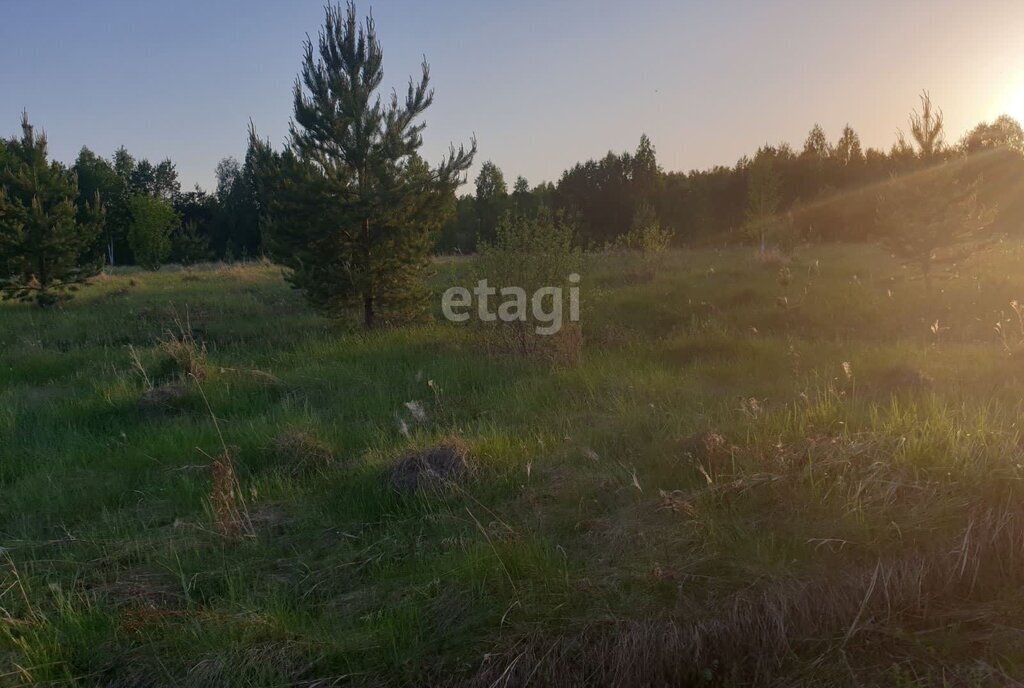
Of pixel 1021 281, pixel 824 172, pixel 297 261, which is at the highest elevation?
pixel 824 172

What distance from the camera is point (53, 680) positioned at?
279 centimetres

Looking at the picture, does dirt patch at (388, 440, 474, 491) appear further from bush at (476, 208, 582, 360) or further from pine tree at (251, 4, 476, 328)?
pine tree at (251, 4, 476, 328)

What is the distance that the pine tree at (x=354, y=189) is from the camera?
1220 centimetres

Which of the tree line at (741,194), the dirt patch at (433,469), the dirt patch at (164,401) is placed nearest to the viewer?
the dirt patch at (433,469)

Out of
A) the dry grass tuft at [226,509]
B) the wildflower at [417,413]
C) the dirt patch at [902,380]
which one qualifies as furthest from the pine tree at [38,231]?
the dirt patch at [902,380]

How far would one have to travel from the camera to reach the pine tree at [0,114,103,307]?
1727cm

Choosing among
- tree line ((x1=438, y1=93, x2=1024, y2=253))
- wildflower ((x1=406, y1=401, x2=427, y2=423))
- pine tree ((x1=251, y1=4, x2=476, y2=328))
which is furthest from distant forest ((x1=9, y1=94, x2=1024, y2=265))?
wildflower ((x1=406, y1=401, x2=427, y2=423))

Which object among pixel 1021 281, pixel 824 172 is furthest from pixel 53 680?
pixel 824 172

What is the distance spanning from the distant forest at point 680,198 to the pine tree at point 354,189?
11598 mm

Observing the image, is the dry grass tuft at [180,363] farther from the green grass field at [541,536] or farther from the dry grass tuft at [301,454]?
the dry grass tuft at [301,454]

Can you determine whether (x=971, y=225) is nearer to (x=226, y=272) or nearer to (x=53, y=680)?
(x=53, y=680)

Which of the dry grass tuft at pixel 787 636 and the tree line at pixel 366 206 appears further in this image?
the tree line at pixel 366 206

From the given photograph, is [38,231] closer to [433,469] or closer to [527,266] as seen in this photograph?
[527,266]

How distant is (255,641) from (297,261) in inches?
429
